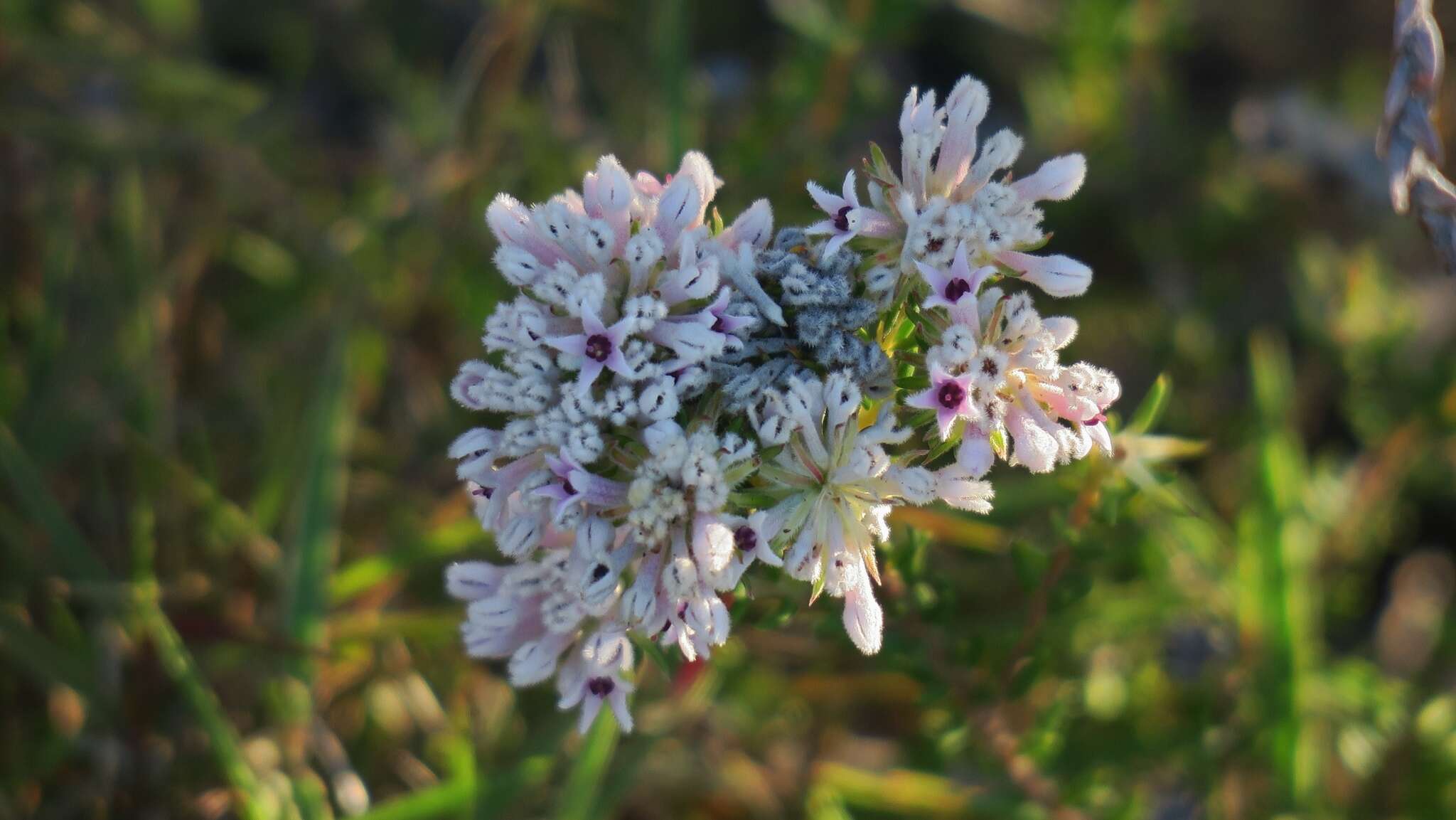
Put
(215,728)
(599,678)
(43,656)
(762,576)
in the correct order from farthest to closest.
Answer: (43,656), (215,728), (762,576), (599,678)

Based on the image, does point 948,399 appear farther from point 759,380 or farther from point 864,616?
point 864,616

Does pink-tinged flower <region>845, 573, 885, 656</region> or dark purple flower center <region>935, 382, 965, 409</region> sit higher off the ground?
dark purple flower center <region>935, 382, 965, 409</region>

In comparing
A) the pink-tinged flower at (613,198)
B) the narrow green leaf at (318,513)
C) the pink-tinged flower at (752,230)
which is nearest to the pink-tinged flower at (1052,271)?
the pink-tinged flower at (752,230)

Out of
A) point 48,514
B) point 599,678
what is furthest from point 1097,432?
point 48,514

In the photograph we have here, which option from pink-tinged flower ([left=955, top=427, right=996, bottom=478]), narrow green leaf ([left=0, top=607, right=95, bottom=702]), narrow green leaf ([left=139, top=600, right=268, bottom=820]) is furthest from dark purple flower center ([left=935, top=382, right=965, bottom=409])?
narrow green leaf ([left=0, top=607, right=95, bottom=702])

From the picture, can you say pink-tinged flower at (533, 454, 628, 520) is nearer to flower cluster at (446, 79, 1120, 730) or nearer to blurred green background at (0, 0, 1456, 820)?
flower cluster at (446, 79, 1120, 730)

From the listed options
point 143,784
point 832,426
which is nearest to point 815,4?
point 832,426

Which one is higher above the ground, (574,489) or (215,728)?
(574,489)

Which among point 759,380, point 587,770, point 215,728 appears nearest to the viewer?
point 759,380
